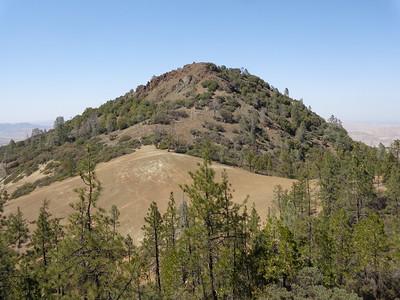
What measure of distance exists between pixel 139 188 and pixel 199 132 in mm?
47236

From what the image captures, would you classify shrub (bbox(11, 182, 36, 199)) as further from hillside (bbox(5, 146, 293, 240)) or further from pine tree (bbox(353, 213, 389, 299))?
pine tree (bbox(353, 213, 389, 299))

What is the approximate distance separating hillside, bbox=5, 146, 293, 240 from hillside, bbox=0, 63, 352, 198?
1121cm

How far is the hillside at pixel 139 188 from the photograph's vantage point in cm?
8344

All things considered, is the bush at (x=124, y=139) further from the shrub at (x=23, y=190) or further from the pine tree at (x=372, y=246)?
the pine tree at (x=372, y=246)

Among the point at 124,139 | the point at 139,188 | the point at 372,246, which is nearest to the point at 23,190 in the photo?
the point at 139,188

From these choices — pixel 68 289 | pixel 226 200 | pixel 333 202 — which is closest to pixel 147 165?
pixel 333 202

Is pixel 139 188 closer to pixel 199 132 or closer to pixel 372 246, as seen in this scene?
pixel 199 132

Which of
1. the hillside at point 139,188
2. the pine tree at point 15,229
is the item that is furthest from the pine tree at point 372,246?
the hillside at point 139,188

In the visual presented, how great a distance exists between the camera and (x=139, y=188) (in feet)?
300

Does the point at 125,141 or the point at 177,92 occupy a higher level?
the point at 177,92

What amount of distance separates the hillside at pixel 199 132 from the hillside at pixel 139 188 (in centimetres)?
1121

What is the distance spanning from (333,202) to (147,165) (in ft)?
162

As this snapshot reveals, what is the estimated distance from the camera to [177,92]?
628 feet

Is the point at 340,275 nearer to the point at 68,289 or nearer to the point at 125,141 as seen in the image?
the point at 68,289
